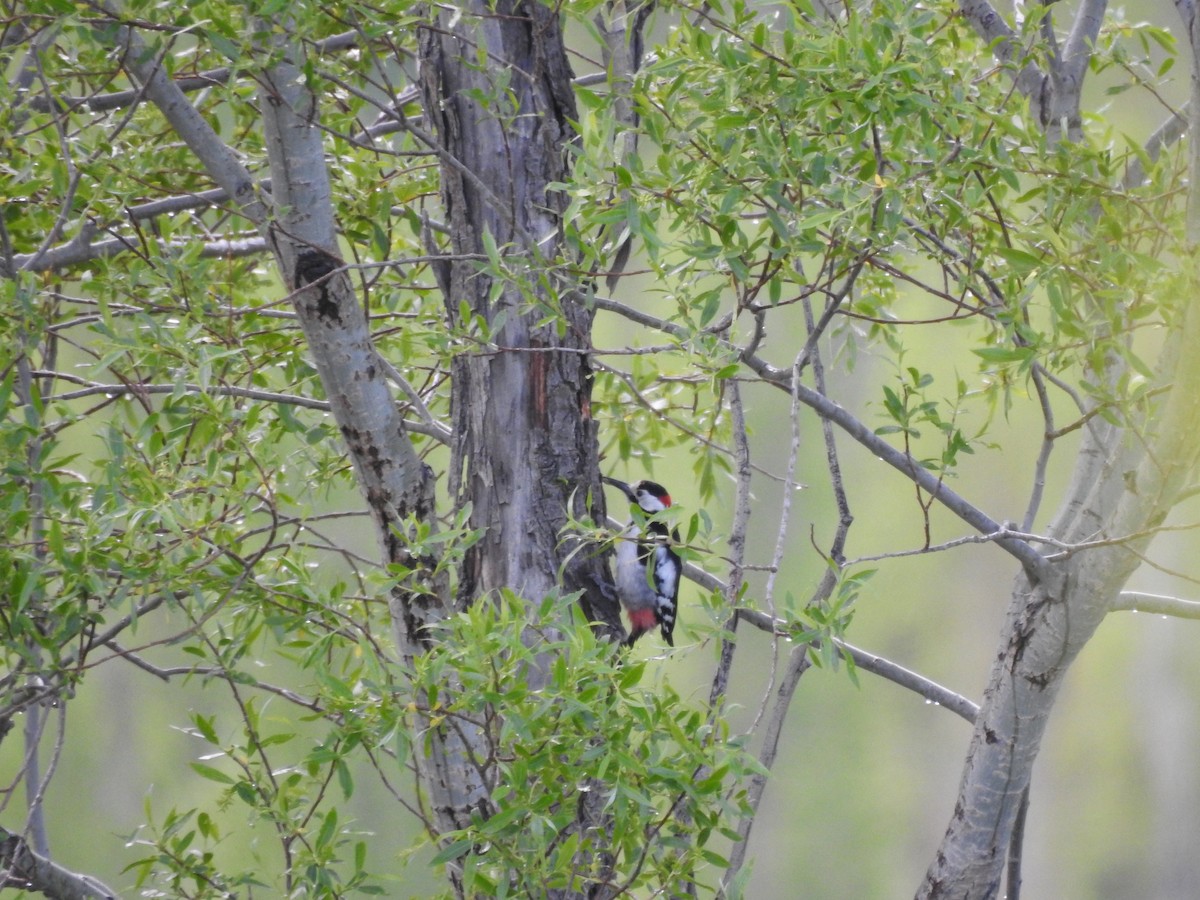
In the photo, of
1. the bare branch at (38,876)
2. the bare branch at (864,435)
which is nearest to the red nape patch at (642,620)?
the bare branch at (864,435)

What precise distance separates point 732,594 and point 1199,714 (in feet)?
14.2

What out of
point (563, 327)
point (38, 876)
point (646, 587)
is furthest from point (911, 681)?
point (38, 876)

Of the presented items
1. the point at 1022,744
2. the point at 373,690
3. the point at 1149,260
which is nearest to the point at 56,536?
the point at 373,690

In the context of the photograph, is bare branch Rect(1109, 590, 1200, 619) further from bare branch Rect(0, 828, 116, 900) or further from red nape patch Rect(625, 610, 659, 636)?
bare branch Rect(0, 828, 116, 900)

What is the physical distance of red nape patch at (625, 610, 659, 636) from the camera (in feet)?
9.56

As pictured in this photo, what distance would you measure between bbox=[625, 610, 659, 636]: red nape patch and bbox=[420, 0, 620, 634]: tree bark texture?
113 centimetres

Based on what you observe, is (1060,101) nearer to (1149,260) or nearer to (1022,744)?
(1149,260)

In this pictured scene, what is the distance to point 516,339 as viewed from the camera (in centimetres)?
176

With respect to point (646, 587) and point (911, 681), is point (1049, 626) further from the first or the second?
point (646, 587)

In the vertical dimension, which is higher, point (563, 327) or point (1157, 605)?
point (1157, 605)

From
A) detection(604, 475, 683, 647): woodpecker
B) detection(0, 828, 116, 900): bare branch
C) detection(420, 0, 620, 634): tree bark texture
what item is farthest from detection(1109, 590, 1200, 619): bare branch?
detection(0, 828, 116, 900): bare branch

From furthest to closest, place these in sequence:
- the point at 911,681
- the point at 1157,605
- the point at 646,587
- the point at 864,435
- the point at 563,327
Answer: the point at 646,587 → the point at 911,681 → the point at 1157,605 → the point at 864,435 → the point at 563,327

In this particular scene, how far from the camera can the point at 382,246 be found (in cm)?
186

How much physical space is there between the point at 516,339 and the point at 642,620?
138 centimetres
